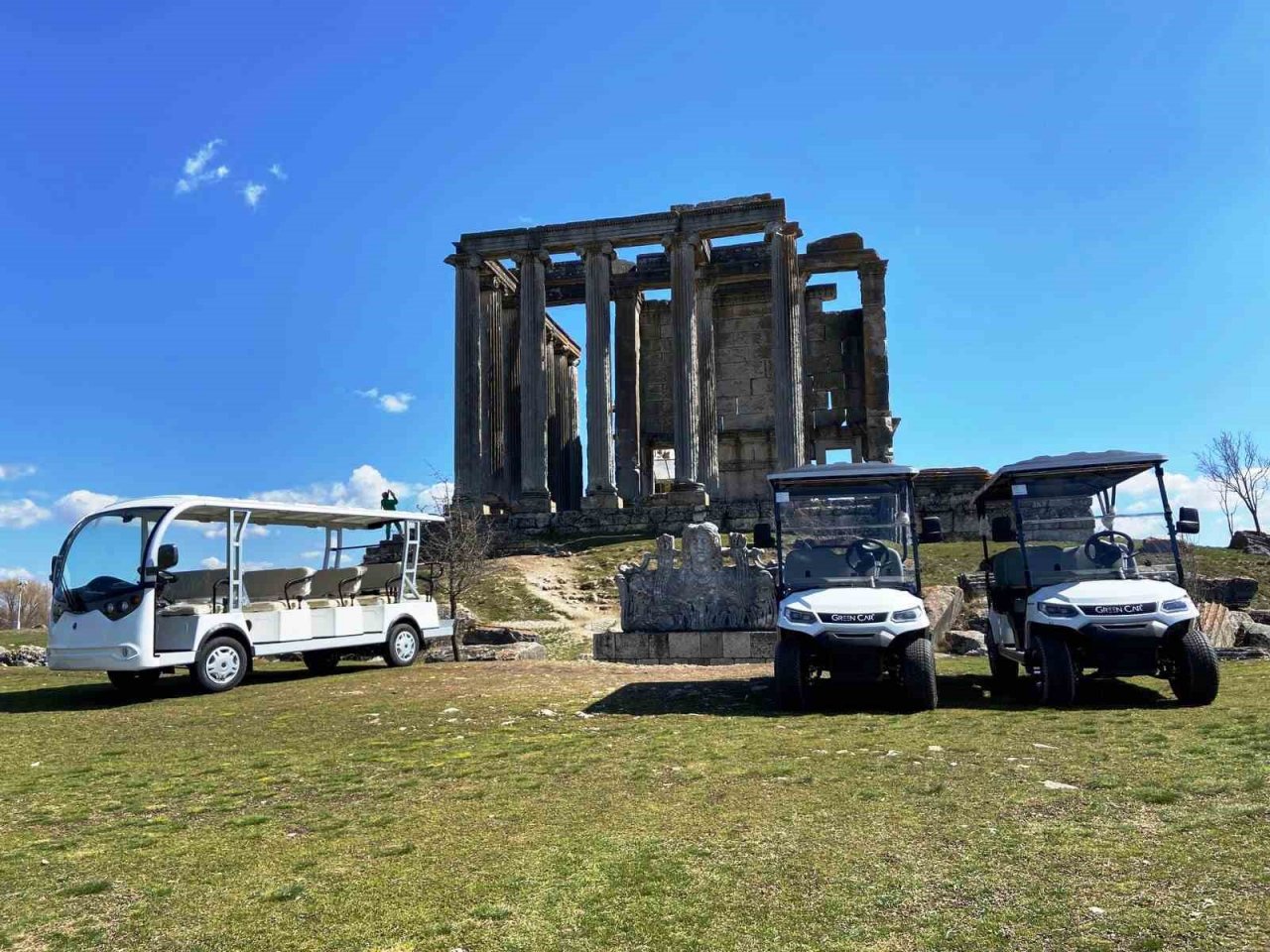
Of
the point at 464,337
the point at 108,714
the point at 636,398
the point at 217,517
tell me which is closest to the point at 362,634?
the point at 217,517

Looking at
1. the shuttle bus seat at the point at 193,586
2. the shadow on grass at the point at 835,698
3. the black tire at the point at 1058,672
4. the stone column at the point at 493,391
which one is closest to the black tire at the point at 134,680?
the shuttle bus seat at the point at 193,586

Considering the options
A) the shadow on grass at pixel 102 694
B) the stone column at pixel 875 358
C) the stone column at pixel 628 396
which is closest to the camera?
the shadow on grass at pixel 102 694

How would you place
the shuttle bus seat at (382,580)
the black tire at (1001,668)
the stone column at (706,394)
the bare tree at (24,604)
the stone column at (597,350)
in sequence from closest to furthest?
the black tire at (1001,668), the shuttle bus seat at (382,580), the bare tree at (24,604), the stone column at (706,394), the stone column at (597,350)

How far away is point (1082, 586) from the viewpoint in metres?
9.05

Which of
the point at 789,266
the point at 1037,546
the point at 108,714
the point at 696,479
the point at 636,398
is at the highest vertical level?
the point at 789,266

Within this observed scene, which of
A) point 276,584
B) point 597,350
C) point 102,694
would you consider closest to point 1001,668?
point 276,584

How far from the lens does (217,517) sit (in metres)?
13.6

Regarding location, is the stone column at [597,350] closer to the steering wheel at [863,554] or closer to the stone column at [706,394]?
the stone column at [706,394]

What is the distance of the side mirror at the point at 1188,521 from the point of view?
30.1ft

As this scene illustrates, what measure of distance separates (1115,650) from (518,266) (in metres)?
37.7

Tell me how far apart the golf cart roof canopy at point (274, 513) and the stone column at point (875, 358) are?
32433 millimetres

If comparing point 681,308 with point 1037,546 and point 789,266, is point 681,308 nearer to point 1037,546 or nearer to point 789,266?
point 789,266

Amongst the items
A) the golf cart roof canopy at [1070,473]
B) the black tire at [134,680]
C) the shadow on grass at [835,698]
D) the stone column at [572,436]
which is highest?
the stone column at [572,436]

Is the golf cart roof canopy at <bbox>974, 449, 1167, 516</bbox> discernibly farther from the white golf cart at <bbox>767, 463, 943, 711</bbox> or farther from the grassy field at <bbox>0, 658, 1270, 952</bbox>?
the grassy field at <bbox>0, 658, 1270, 952</bbox>
